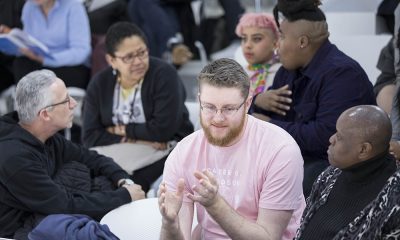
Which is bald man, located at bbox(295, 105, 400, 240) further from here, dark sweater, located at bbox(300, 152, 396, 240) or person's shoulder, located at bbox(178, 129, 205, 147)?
person's shoulder, located at bbox(178, 129, 205, 147)

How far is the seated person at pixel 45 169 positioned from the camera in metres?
3.34

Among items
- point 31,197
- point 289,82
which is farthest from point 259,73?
point 31,197

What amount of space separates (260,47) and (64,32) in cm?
180

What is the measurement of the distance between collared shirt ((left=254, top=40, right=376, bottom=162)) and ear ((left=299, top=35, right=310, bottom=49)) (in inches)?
2.6

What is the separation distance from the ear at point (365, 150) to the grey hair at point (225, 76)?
17.8 inches

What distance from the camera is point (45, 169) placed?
11.3 ft

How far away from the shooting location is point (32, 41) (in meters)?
5.36

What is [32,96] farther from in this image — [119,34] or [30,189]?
[119,34]

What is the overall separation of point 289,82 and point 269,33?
0.61m

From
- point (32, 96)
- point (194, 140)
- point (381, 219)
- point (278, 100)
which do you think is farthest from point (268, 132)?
point (32, 96)

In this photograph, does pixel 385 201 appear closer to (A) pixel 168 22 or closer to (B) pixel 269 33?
(B) pixel 269 33

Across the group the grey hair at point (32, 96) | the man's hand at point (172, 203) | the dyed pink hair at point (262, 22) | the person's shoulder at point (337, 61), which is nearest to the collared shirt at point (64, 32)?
the dyed pink hair at point (262, 22)

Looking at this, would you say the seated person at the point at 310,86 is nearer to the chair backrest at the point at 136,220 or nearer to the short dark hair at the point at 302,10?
the short dark hair at the point at 302,10

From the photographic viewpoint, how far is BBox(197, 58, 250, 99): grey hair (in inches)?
109
